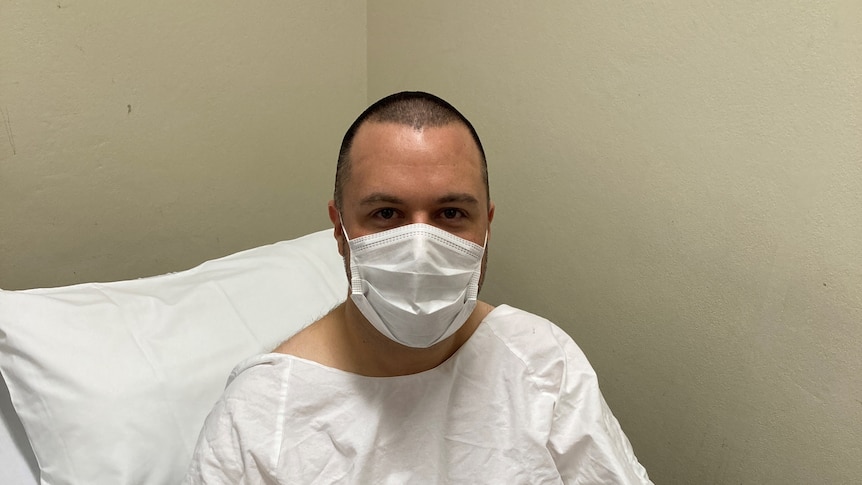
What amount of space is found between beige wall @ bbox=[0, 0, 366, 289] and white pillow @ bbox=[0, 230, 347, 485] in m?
0.24

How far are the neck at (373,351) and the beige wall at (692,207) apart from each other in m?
0.54

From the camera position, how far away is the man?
104 centimetres

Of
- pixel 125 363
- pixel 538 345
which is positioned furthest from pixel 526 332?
pixel 125 363

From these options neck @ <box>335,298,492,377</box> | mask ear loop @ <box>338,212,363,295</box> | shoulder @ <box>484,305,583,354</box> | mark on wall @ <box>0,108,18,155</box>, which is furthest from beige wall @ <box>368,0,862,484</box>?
mark on wall @ <box>0,108,18,155</box>

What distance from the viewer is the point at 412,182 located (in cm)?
106

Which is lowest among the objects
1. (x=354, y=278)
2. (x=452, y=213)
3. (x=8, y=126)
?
(x=354, y=278)

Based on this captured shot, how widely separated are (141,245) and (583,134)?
46.7 inches

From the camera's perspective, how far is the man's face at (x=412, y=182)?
1067 mm

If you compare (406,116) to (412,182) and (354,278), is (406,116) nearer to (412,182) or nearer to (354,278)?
(412,182)

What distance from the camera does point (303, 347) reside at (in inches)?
46.9

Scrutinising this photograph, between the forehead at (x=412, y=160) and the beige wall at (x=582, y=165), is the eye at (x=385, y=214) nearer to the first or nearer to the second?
the forehead at (x=412, y=160)

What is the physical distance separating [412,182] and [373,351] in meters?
0.34

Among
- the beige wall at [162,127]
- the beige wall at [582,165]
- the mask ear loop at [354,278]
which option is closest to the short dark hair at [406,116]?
the mask ear loop at [354,278]

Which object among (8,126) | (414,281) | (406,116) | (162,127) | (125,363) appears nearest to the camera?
(414,281)
